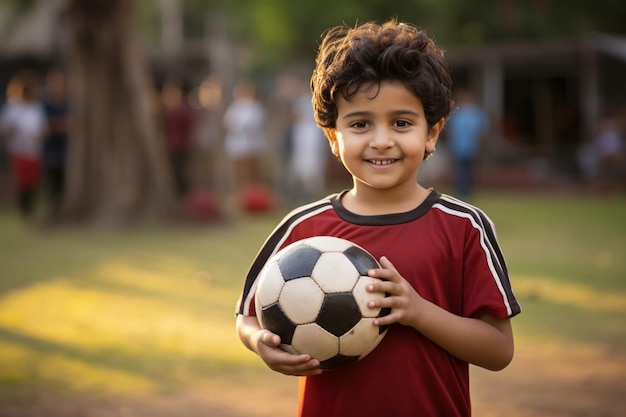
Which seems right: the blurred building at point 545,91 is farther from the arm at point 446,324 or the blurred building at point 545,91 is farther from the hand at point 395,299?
the hand at point 395,299

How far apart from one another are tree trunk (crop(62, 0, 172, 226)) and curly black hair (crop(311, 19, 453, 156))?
9.98m

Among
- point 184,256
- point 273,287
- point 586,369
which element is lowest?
point 273,287

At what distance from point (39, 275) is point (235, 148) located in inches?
319

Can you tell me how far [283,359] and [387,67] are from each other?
2.95 feet

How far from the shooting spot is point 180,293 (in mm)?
7391

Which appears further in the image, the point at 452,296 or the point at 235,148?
the point at 235,148

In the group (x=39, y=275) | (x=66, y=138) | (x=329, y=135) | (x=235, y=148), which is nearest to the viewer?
(x=329, y=135)

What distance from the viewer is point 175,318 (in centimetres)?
640

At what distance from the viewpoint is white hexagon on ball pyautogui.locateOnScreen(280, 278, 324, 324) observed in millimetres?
2338

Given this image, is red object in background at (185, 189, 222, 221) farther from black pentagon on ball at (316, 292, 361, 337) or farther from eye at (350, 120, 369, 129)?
black pentagon on ball at (316, 292, 361, 337)

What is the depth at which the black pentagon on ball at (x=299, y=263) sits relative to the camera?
2381mm

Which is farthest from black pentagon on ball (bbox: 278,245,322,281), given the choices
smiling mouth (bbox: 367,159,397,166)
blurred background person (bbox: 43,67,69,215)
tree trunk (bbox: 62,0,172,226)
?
blurred background person (bbox: 43,67,69,215)

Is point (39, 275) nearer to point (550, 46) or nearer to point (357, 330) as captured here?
point (357, 330)

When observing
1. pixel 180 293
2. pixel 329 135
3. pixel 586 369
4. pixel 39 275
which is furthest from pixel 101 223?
pixel 329 135
